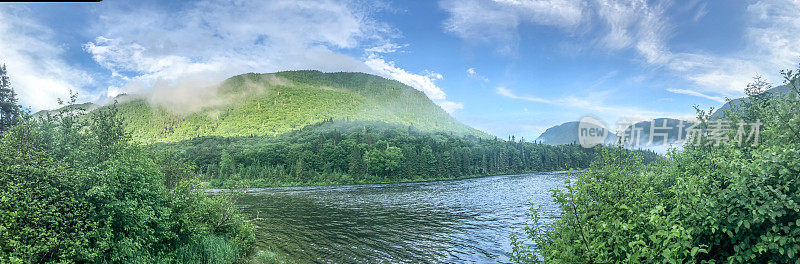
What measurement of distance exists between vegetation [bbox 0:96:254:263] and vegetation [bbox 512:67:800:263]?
1558 cm

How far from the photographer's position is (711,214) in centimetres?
679

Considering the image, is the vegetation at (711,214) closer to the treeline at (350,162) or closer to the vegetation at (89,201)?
the vegetation at (89,201)

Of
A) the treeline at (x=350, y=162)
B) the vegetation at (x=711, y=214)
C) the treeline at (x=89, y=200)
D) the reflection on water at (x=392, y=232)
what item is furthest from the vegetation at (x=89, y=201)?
the treeline at (x=350, y=162)

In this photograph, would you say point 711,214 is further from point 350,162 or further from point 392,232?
point 350,162

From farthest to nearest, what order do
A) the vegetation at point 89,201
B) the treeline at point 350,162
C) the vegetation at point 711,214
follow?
1. the treeline at point 350,162
2. the vegetation at point 89,201
3. the vegetation at point 711,214

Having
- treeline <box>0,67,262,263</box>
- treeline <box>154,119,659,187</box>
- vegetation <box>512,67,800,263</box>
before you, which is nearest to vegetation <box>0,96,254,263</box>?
treeline <box>0,67,262,263</box>

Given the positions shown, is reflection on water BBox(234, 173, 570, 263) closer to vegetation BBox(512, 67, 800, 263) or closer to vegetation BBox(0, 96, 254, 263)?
vegetation BBox(0, 96, 254, 263)

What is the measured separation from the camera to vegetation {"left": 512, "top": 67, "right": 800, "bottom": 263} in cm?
591

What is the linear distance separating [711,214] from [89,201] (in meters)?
19.0

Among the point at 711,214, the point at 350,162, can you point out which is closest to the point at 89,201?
the point at 711,214

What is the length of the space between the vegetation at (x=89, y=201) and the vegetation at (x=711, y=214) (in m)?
15.6

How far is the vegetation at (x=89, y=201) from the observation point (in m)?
11.1

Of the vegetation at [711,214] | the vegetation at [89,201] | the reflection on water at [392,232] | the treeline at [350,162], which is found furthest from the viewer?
the treeline at [350,162]

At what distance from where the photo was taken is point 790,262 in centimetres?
600
